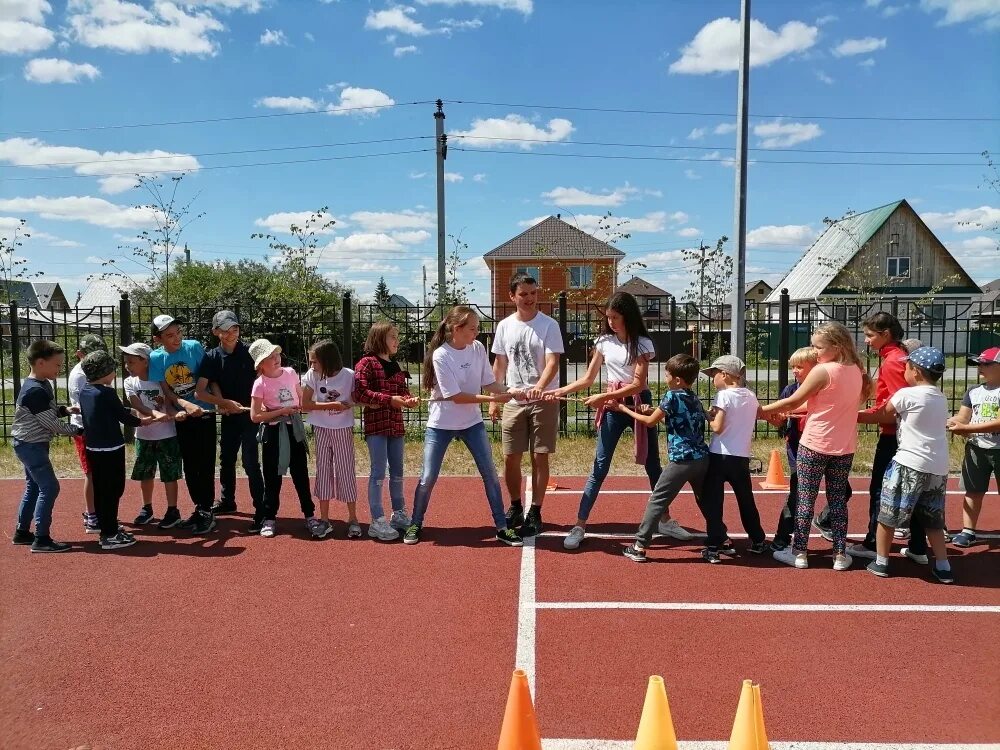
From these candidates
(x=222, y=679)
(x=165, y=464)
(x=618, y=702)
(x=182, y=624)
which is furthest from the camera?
(x=165, y=464)

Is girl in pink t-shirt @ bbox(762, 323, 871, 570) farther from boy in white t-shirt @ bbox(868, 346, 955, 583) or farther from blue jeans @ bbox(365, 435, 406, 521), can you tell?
blue jeans @ bbox(365, 435, 406, 521)

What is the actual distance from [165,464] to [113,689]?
9.90 feet

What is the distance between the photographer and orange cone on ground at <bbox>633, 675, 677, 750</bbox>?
2881 millimetres

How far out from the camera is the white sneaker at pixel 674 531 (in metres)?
6.08

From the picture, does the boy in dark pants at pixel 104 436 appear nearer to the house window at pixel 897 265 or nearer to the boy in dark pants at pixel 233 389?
the boy in dark pants at pixel 233 389

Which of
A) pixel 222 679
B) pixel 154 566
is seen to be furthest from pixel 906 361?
pixel 154 566

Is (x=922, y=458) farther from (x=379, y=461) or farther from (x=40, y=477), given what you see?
(x=40, y=477)

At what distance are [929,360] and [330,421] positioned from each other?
177 inches

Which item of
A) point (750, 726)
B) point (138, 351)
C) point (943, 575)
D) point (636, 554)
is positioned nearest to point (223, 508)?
point (138, 351)

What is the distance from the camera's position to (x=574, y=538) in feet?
19.1

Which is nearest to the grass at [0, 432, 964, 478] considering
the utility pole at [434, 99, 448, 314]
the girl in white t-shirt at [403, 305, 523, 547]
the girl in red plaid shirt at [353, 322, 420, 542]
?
the girl in red plaid shirt at [353, 322, 420, 542]

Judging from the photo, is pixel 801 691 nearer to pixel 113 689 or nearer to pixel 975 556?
pixel 975 556

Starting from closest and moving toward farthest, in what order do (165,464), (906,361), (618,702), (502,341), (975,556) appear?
1. (618,702)
2. (906,361)
3. (975,556)
4. (502,341)
5. (165,464)

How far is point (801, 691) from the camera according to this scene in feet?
11.7
